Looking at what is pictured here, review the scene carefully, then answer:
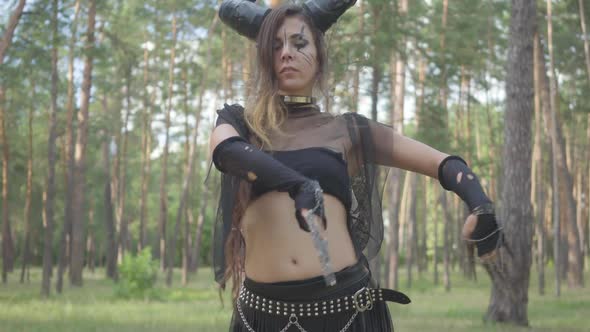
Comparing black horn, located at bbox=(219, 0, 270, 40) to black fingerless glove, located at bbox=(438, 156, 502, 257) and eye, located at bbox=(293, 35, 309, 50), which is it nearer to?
eye, located at bbox=(293, 35, 309, 50)

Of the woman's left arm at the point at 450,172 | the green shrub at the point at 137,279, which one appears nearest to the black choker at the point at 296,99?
the woman's left arm at the point at 450,172

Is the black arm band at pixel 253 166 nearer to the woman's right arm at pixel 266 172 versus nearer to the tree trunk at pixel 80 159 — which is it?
the woman's right arm at pixel 266 172

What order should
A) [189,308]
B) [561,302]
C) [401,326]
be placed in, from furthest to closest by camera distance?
[561,302] < [189,308] < [401,326]

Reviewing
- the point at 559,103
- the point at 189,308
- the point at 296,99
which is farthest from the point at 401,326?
the point at 559,103

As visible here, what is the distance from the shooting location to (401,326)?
1191 cm

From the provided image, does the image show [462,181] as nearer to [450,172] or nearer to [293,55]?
[450,172]

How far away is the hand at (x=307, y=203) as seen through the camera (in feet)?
6.07

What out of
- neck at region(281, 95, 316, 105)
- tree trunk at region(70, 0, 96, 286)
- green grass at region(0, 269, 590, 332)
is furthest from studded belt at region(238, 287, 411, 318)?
tree trunk at region(70, 0, 96, 286)

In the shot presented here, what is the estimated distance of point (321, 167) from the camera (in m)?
2.47

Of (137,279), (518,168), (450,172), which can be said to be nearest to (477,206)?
(450,172)

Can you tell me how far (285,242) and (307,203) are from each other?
2.05 ft

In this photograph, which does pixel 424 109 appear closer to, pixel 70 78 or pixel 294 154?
pixel 70 78

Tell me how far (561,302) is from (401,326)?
655cm

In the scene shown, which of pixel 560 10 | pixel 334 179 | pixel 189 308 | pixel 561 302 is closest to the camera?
pixel 334 179
